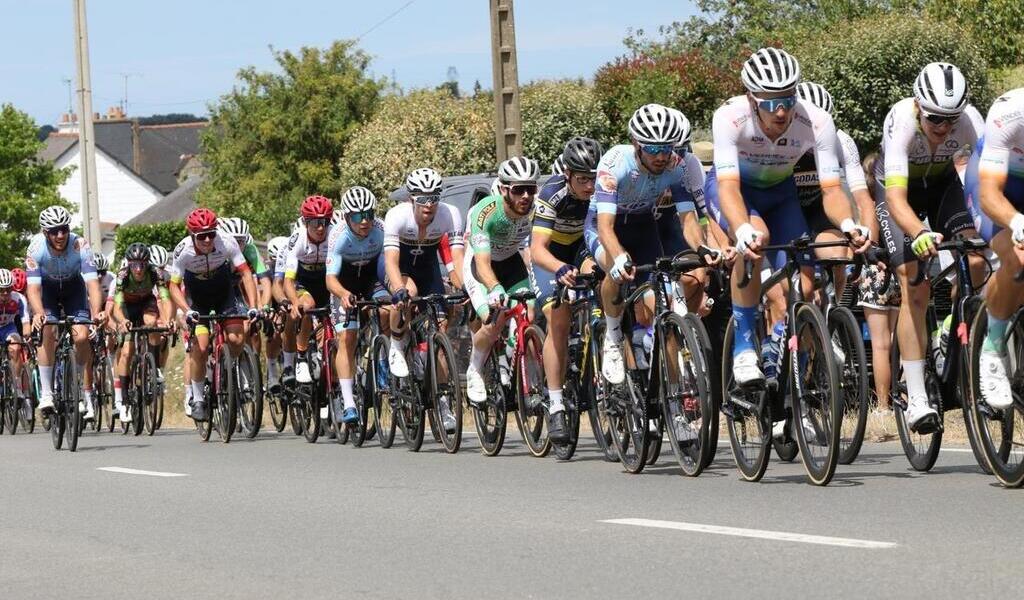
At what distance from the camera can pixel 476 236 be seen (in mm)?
12719

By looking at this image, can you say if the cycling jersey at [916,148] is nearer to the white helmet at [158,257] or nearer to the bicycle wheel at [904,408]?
the bicycle wheel at [904,408]

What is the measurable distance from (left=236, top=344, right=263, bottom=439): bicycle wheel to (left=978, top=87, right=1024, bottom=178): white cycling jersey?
28.9 ft

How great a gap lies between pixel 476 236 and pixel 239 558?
519cm

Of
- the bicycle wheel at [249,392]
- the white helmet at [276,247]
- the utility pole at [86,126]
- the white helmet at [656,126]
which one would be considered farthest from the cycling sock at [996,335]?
the utility pole at [86,126]

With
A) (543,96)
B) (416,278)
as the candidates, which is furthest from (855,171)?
(543,96)

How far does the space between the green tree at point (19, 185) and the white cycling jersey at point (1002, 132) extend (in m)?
73.7

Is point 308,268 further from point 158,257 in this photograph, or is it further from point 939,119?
point 939,119

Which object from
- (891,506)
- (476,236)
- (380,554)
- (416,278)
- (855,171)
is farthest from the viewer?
(416,278)

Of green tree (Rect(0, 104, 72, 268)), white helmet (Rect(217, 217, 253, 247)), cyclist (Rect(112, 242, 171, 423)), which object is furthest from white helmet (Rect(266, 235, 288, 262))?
green tree (Rect(0, 104, 72, 268))

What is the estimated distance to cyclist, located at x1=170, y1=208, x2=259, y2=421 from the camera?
16797mm

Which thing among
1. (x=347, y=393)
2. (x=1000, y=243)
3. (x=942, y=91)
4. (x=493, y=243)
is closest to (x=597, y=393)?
(x=493, y=243)

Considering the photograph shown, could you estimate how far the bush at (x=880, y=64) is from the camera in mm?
44438

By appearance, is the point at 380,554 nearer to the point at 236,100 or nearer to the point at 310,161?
the point at 310,161

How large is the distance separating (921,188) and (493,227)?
11.6ft
